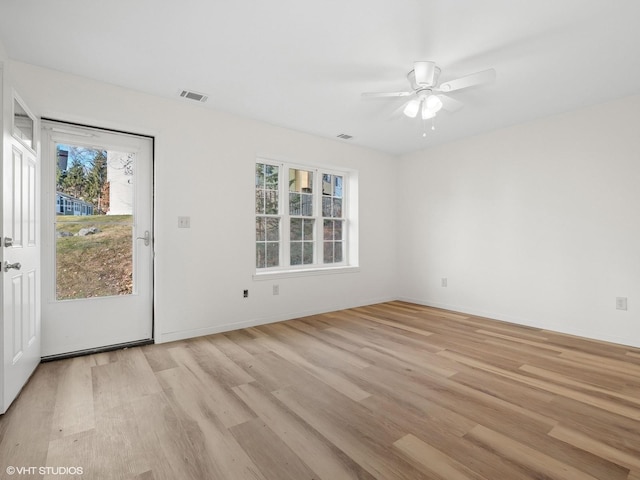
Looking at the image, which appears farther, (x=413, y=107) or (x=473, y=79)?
(x=413, y=107)

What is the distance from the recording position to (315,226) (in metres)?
4.72

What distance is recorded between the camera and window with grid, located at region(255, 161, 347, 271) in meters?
4.23

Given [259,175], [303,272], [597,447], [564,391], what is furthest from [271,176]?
[597,447]

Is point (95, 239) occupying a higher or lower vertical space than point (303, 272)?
higher

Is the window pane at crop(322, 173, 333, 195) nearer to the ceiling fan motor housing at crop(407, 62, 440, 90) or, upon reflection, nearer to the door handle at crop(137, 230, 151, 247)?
the ceiling fan motor housing at crop(407, 62, 440, 90)

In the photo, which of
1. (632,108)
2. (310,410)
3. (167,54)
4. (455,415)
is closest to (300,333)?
(310,410)

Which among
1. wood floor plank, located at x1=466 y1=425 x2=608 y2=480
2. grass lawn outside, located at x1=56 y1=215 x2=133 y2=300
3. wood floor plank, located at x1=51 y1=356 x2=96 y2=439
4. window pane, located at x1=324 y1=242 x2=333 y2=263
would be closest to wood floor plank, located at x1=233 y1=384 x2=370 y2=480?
wood floor plank, located at x1=466 y1=425 x2=608 y2=480

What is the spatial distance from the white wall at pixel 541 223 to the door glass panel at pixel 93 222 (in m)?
4.11

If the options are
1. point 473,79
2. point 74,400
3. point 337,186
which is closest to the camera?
point 74,400

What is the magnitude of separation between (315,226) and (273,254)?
31.8 inches

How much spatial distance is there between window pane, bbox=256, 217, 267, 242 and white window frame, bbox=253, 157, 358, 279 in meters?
0.10

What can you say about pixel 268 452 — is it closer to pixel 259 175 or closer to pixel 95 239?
pixel 95 239

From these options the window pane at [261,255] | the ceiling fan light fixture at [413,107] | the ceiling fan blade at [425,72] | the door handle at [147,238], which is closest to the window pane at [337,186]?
the window pane at [261,255]

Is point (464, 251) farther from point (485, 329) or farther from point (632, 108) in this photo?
point (632, 108)
